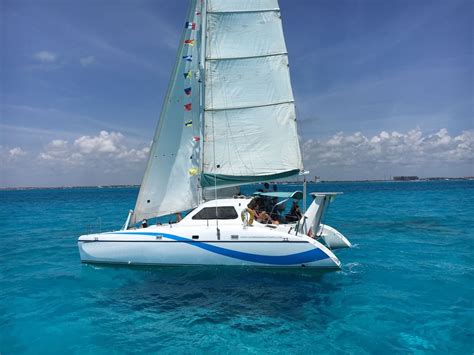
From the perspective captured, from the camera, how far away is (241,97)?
1453cm

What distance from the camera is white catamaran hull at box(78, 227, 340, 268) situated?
12219 mm

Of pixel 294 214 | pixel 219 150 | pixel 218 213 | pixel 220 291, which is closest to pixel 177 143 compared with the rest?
pixel 219 150

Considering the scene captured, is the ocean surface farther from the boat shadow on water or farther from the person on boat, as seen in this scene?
the person on boat

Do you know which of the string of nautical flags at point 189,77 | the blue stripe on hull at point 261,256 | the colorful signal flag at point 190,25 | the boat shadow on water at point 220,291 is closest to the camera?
the boat shadow on water at point 220,291

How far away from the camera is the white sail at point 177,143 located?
1502 cm

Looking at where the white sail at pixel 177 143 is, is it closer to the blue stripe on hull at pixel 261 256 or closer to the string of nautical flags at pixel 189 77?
the string of nautical flags at pixel 189 77

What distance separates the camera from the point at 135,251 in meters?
13.2

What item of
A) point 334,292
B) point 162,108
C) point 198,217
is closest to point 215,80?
point 162,108

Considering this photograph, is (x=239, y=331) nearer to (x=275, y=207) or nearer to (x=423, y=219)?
(x=275, y=207)

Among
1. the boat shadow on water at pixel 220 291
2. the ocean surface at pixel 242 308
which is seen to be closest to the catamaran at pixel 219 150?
the boat shadow on water at pixel 220 291

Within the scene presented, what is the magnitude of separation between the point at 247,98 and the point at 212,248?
21.8 feet

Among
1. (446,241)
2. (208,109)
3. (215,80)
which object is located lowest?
(446,241)

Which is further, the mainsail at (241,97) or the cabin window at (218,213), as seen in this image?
the mainsail at (241,97)

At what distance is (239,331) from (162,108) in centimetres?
1015
